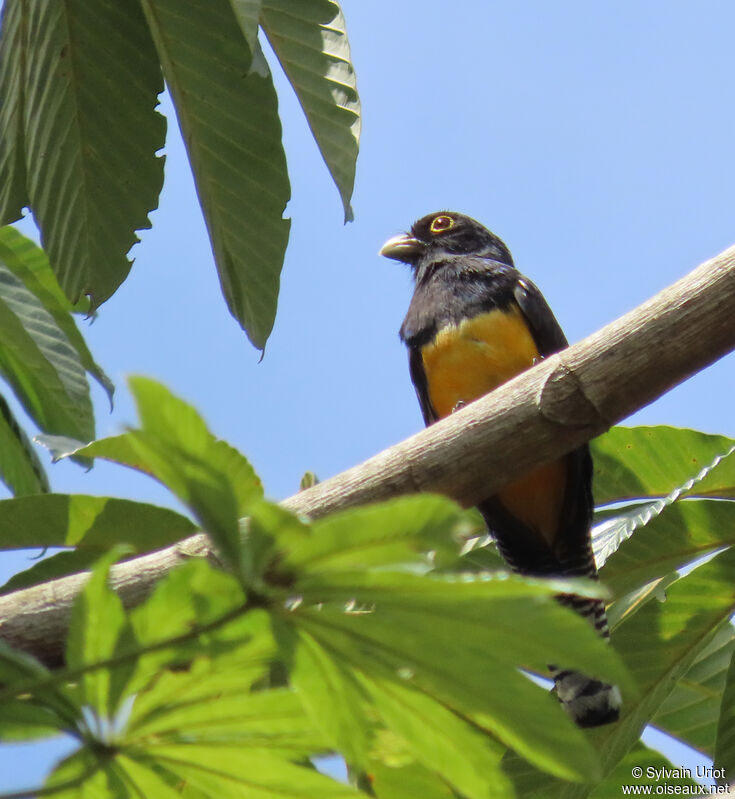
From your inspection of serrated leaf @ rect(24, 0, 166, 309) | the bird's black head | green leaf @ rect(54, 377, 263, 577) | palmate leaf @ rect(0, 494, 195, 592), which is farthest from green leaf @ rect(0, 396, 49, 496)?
the bird's black head

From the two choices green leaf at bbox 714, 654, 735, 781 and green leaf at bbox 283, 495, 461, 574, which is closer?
green leaf at bbox 283, 495, 461, 574

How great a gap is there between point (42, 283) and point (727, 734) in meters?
2.15

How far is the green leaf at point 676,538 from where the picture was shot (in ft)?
8.82

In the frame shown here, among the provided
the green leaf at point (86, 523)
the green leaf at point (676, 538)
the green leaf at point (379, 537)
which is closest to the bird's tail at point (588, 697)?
the green leaf at point (676, 538)

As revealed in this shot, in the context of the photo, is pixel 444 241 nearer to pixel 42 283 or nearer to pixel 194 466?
pixel 42 283

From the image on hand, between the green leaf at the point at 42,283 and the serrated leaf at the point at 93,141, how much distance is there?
635mm

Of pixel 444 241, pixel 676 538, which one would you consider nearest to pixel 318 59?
pixel 676 538

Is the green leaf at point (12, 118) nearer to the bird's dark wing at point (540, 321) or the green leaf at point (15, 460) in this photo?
the green leaf at point (15, 460)

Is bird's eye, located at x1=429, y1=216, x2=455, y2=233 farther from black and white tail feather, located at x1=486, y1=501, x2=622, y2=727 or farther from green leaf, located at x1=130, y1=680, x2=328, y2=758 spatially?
green leaf, located at x1=130, y1=680, x2=328, y2=758

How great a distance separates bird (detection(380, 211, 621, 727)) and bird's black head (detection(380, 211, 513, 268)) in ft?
1.74

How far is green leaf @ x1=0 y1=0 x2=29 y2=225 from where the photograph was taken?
94.1 inches

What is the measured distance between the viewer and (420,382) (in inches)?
181

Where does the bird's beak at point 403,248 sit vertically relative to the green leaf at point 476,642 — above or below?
above

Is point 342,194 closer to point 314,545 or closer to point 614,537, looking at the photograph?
point 614,537
